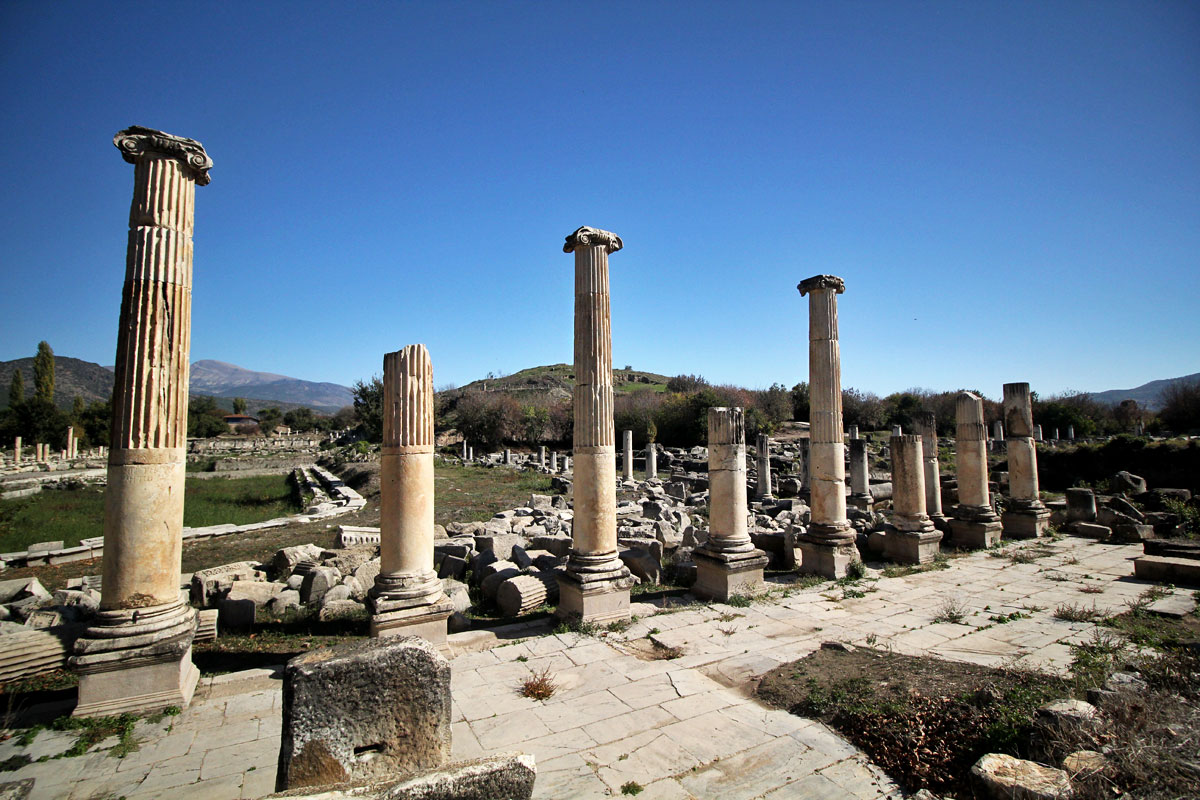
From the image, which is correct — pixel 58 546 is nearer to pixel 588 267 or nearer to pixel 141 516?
pixel 141 516

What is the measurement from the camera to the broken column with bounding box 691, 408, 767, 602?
8867 millimetres

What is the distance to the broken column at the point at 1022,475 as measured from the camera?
1372 centimetres

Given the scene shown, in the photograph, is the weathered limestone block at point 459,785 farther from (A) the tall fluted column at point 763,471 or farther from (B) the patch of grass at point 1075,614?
(A) the tall fluted column at point 763,471

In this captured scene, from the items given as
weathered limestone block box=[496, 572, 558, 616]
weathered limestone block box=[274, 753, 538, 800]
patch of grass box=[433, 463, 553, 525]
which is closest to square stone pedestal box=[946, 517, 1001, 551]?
weathered limestone block box=[496, 572, 558, 616]

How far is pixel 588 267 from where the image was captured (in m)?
8.45

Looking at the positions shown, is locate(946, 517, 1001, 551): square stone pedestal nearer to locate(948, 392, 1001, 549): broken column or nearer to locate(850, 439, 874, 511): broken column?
locate(948, 392, 1001, 549): broken column

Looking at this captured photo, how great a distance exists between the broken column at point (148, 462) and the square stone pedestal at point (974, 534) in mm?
14187

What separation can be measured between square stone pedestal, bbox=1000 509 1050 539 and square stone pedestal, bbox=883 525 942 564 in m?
3.88

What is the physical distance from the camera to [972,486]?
519 inches

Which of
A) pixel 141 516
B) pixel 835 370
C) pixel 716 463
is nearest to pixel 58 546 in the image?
pixel 141 516

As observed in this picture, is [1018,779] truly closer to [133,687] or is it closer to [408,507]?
[408,507]

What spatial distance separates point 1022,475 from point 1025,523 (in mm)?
1150

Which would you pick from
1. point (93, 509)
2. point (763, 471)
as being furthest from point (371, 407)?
point (763, 471)

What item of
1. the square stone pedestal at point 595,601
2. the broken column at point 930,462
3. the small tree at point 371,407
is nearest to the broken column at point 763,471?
the broken column at point 930,462
